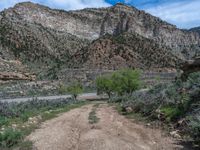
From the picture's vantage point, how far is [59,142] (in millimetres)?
14766

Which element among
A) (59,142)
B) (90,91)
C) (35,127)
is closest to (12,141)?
(59,142)

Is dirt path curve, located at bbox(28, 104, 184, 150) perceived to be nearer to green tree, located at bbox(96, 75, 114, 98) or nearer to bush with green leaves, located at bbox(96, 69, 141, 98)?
bush with green leaves, located at bbox(96, 69, 141, 98)

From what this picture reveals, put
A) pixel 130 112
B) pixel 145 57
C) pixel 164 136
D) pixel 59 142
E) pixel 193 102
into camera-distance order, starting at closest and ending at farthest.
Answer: pixel 59 142, pixel 164 136, pixel 193 102, pixel 130 112, pixel 145 57

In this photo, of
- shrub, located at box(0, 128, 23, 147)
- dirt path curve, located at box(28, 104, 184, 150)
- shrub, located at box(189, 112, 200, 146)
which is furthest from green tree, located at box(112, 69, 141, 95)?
shrub, located at box(0, 128, 23, 147)

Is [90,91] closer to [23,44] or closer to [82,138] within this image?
[23,44]

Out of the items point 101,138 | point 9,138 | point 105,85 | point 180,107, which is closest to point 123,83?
point 105,85

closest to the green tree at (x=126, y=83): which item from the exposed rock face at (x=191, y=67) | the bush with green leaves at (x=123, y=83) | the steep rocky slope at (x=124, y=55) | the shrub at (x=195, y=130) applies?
the bush with green leaves at (x=123, y=83)

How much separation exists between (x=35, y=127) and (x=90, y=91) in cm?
6845

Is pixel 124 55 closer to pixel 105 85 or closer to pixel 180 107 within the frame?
pixel 105 85

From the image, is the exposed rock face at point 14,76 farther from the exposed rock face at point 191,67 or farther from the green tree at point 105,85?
the exposed rock face at point 191,67

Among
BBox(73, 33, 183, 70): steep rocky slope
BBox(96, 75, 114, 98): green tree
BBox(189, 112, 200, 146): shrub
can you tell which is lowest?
BBox(96, 75, 114, 98): green tree

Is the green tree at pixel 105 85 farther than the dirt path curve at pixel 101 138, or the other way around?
the green tree at pixel 105 85

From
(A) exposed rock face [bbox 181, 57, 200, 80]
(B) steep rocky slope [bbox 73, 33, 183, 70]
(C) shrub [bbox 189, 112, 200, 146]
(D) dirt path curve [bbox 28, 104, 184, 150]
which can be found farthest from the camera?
(B) steep rocky slope [bbox 73, 33, 183, 70]

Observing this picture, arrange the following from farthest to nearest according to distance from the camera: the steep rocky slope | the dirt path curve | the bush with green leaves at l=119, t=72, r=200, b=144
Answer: the steep rocky slope < the bush with green leaves at l=119, t=72, r=200, b=144 < the dirt path curve
